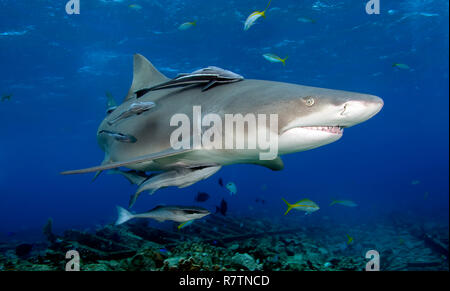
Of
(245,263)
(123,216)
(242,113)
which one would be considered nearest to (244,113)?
(242,113)

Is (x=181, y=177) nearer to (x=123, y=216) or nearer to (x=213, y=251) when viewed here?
(x=123, y=216)

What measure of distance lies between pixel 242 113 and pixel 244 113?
0.07ft

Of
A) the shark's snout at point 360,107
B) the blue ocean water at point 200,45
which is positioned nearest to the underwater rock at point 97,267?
the shark's snout at point 360,107

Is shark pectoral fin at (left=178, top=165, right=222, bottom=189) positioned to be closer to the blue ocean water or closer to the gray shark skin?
the gray shark skin

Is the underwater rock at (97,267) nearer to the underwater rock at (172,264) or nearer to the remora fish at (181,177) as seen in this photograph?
the underwater rock at (172,264)

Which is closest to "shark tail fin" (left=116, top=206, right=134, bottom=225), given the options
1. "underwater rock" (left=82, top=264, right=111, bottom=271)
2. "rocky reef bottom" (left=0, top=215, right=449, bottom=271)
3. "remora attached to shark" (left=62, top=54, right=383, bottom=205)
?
"rocky reef bottom" (left=0, top=215, right=449, bottom=271)

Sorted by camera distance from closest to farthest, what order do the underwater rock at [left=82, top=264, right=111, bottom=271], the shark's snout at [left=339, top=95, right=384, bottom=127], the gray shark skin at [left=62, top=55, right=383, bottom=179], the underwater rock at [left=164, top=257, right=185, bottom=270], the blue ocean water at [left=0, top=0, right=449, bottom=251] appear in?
the shark's snout at [left=339, top=95, right=384, bottom=127]
the gray shark skin at [left=62, top=55, right=383, bottom=179]
the underwater rock at [left=164, top=257, right=185, bottom=270]
the underwater rock at [left=82, top=264, right=111, bottom=271]
the blue ocean water at [left=0, top=0, right=449, bottom=251]

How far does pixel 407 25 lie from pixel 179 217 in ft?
89.2

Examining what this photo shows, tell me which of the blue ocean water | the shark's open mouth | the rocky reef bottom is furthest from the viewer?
the blue ocean water

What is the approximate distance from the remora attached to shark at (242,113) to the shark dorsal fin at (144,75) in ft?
2.42

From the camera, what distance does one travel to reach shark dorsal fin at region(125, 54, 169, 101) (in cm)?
475
